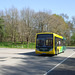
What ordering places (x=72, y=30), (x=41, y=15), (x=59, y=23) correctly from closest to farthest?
(x=41, y=15) < (x=59, y=23) < (x=72, y=30)

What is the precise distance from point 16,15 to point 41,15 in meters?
8.66

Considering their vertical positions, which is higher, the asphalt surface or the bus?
the bus

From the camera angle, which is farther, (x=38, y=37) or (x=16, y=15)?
(x=16, y=15)

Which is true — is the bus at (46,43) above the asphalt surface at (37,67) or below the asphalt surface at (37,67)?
above

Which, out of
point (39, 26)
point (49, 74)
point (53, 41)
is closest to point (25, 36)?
point (39, 26)

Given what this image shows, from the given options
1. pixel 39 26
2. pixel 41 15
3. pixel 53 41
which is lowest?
pixel 53 41

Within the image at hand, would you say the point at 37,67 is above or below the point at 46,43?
below

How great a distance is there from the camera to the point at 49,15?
2047 inches

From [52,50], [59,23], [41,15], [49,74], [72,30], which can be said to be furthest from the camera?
[72,30]

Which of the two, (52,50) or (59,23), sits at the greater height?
(59,23)

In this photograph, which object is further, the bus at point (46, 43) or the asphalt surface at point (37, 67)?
the bus at point (46, 43)

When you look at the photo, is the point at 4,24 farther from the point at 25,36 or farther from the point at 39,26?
the point at 39,26

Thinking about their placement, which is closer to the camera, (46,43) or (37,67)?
(37,67)

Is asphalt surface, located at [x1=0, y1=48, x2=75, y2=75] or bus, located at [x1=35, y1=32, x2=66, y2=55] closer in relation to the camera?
asphalt surface, located at [x1=0, y1=48, x2=75, y2=75]
